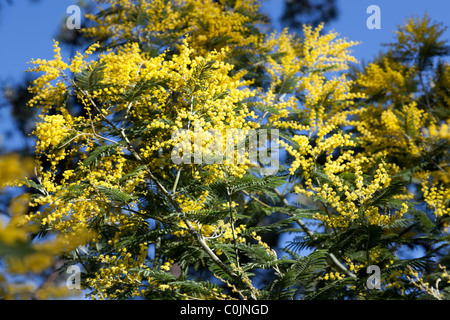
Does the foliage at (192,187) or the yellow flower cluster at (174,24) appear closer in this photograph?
the foliage at (192,187)

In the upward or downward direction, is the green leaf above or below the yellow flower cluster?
below

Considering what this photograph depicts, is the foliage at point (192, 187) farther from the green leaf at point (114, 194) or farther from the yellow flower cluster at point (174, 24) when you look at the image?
the yellow flower cluster at point (174, 24)

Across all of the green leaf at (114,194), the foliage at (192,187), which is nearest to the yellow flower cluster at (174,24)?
the foliage at (192,187)

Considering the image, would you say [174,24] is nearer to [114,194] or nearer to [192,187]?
[192,187]

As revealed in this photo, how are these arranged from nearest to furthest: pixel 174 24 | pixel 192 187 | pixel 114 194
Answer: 1. pixel 114 194
2. pixel 192 187
3. pixel 174 24

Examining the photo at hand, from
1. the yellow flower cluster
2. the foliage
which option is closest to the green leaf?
the foliage

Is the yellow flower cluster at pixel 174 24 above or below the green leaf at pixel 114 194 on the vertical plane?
above

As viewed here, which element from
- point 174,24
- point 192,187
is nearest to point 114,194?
point 192,187

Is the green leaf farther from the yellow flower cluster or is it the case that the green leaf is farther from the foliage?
the yellow flower cluster

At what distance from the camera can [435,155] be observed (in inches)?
259
